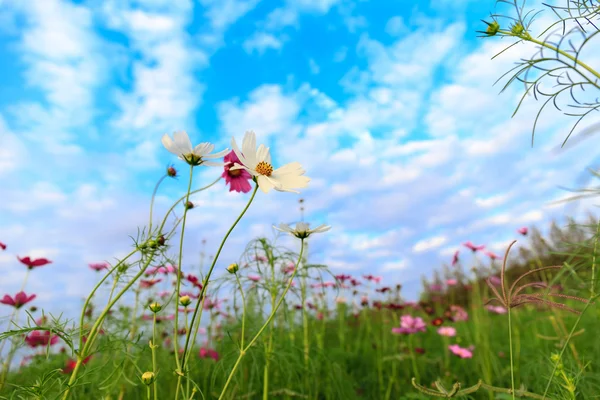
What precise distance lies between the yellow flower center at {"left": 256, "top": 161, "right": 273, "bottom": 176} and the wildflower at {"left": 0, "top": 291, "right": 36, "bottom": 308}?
1474 millimetres

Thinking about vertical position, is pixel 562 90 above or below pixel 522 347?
above

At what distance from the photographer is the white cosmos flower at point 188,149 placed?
1049 millimetres

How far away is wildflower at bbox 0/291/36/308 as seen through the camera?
181cm

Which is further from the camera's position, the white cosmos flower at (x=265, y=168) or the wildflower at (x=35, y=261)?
the wildflower at (x=35, y=261)

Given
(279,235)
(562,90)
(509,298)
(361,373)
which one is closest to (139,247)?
(279,235)

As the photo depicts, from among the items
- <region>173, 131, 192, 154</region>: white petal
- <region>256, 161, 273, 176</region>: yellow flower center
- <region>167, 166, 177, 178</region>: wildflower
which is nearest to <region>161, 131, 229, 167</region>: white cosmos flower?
<region>173, 131, 192, 154</region>: white petal

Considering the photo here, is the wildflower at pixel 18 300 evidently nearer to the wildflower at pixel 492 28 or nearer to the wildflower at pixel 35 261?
the wildflower at pixel 35 261

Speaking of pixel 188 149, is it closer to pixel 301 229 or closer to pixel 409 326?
pixel 301 229

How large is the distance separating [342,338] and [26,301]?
207 centimetres

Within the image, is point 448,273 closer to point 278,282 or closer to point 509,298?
point 278,282

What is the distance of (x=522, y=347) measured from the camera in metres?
2.89

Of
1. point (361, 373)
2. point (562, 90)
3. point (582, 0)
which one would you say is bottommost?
point (361, 373)

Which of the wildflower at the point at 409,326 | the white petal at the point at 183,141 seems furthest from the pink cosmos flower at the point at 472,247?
the white petal at the point at 183,141

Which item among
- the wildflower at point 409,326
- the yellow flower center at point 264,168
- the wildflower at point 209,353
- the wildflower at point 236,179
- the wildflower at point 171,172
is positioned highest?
the wildflower at point 171,172
